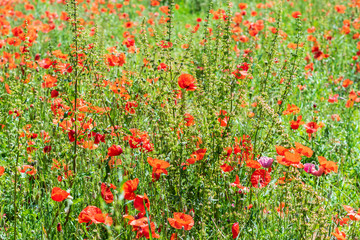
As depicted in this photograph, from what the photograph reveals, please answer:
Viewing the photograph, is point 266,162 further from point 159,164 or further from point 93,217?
point 93,217

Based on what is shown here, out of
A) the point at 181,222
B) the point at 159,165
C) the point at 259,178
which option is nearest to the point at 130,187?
the point at 159,165

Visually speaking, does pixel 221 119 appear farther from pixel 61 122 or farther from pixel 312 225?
pixel 61 122

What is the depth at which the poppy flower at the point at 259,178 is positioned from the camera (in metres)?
1.96

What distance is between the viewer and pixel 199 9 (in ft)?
30.1

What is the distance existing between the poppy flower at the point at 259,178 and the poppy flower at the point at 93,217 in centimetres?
76

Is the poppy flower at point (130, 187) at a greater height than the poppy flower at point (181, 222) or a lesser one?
greater

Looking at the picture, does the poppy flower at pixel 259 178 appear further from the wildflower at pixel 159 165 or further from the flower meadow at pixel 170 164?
the wildflower at pixel 159 165

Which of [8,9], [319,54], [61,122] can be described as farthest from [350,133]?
[8,9]

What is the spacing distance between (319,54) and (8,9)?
4.82 meters

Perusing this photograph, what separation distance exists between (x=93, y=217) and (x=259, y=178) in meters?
0.85

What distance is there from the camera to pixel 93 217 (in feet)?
5.33

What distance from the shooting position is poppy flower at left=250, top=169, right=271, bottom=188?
6.42ft

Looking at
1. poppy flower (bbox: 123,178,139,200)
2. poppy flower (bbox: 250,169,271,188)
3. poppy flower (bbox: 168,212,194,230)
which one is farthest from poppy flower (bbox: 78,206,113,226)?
poppy flower (bbox: 250,169,271,188)

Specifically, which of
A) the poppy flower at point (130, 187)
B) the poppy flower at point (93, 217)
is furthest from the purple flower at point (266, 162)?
the poppy flower at point (93, 217)
